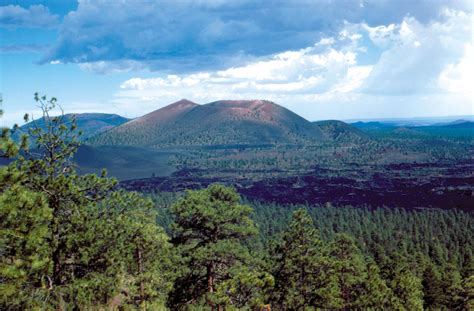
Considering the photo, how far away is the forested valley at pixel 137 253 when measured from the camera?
1152cm

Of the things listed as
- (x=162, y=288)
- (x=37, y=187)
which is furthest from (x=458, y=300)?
(x=37, y=187)

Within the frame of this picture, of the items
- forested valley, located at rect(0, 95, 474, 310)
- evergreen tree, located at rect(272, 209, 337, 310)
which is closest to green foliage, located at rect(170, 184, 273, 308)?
forested valley, located at rect(0, 95, 474, 310)

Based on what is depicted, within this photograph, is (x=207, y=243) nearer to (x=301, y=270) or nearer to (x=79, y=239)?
(x=301, y=270)

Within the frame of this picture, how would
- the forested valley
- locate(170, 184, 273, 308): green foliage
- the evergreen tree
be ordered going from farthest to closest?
the evergreen tree
locate(170, 184, 273, 308): green foliage
the forested valley

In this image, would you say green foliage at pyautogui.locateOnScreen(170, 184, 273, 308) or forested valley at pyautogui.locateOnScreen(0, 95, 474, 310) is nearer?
forested valley at pyautogui.locateOnScreen(0, 95, 474, 310)

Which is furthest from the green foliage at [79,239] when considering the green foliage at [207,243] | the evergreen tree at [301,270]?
the evergreen tree at [301,270]

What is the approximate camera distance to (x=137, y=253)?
741 inches

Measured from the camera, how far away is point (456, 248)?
7488cm

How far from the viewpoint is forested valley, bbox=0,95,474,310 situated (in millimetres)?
11516

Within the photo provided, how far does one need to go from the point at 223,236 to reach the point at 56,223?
10.3m

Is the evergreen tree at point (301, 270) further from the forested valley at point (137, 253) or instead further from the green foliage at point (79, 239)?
the green foliage at point (79, 239)

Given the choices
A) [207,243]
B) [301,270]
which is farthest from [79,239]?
[301,270]

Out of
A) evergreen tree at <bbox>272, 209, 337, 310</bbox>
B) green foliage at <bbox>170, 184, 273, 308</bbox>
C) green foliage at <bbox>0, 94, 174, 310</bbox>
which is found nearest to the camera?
green foliage at <bbox>0, 94, 174, 310</bbox>

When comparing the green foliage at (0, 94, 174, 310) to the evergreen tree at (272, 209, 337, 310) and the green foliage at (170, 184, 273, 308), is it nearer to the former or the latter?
the green foliage at (170, 184, 273, 308)
